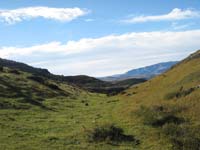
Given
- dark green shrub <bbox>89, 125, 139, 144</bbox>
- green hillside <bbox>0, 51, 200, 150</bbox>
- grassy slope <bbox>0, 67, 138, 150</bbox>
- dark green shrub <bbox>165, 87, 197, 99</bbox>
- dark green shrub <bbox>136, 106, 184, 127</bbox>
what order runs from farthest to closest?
dark green shrub <bbox>165, 87, 197, 99</bbox>, dark green shrub <bbox>136, 106, 184, 127</bbox>, dark green shrub <bbox>89, 125, 139, 144</bbox>, grassy slope <bbox>0, 67, 138, 150</bbox>, green hillside <bbox>0, 51, 200, 150</bbox>

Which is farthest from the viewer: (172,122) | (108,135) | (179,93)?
(179,93)

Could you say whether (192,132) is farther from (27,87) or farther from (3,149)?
(27,87)

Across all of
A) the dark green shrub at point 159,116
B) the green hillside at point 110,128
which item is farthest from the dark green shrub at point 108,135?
the dark green shrub at point 159,116

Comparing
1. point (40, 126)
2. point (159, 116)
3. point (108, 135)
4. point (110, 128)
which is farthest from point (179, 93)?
point (108, 135)

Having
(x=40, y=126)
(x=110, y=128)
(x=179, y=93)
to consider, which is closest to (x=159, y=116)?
(x=110, y=128)

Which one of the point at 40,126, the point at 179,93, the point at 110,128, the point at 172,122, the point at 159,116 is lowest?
the point at 40,126

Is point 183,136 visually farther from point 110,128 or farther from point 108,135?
point 110,128

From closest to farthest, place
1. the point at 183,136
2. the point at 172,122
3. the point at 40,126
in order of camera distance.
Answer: the point at 183,136 → the point at 172,122 → the point at 40,126

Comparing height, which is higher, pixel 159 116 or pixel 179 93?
pixel 179 93

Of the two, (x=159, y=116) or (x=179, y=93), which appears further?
(x=179, y=93)

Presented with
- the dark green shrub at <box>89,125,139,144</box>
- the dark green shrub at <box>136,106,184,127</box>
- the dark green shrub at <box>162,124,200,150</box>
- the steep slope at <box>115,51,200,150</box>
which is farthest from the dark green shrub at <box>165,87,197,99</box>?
the dark green shrub at <box>89,125,139,144</box>

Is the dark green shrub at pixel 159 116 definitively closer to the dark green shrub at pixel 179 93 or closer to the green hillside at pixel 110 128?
the green hillside at pixel 110 128

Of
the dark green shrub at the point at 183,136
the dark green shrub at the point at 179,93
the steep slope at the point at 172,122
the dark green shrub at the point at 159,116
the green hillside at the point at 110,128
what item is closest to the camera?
the dark green shrub at the point at 183,136

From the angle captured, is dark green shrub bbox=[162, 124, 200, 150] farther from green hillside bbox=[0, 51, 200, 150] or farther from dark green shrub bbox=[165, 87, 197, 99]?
dark green shrub bbox=[165, 87, 197, 99]
